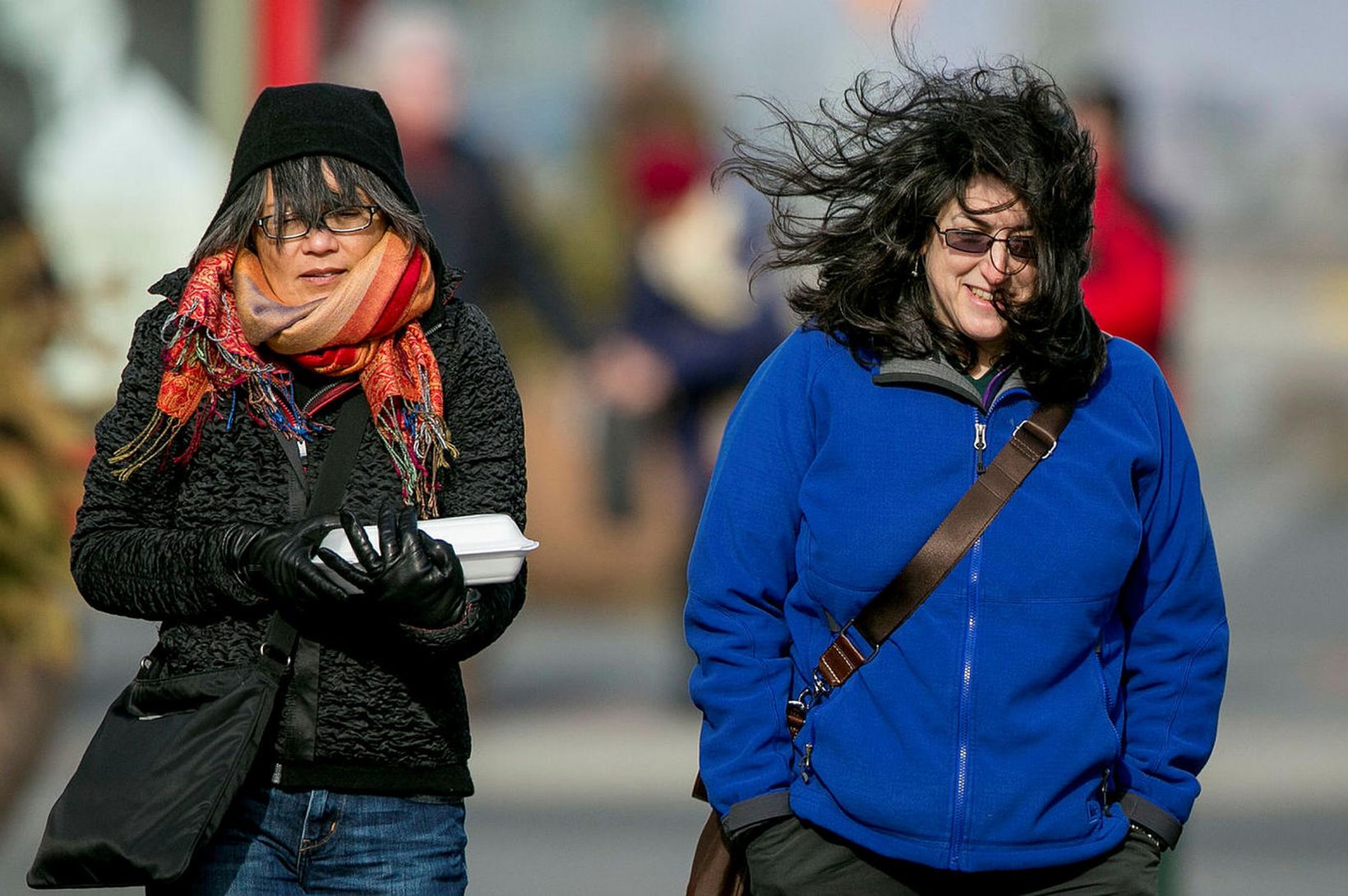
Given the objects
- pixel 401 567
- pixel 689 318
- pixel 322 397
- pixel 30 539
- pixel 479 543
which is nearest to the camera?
pixel 401 567

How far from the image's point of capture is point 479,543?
275 cm

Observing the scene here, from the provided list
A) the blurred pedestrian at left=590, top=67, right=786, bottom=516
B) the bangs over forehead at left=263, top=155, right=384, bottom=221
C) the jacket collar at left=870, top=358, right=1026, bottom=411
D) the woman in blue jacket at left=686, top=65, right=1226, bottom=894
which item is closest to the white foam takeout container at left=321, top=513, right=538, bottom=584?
the woman in blue jacket at left=686, top=65, right=1226, bottom=894

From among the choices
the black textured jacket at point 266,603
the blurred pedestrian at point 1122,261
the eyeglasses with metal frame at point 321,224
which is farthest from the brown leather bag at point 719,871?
the blurred pedestrian at point 1122,261

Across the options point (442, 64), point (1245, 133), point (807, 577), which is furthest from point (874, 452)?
point (1245, 133)

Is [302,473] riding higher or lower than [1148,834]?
higher

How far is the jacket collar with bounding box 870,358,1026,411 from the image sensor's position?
116 inches

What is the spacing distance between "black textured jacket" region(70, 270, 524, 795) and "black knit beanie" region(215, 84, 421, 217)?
23cm

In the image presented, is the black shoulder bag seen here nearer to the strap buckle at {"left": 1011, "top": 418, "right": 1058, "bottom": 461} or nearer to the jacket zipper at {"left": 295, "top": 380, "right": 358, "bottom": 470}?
the jacket zipper at {"left": 295, "top": 380, "right": 358, "bottom": 470}

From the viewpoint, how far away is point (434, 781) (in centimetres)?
295

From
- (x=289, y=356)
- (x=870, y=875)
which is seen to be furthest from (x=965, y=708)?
(x=289, y=356)

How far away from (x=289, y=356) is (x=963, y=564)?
98cm

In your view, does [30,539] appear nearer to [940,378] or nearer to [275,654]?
[275,654]

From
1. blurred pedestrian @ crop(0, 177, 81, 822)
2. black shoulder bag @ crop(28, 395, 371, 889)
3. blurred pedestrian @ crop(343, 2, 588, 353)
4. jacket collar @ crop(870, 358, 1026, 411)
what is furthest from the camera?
blurred pedestrian @ crop(343, 2, 588, 353)

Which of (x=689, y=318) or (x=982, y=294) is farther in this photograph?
(x=689, y=318)
